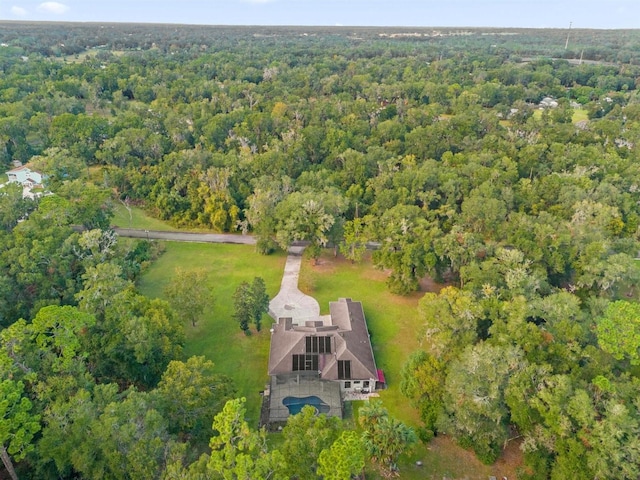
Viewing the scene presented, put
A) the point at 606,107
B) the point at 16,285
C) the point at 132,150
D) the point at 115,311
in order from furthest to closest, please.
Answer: the point at 606,107 → the point at 132,150 → the point at 16,285 → the point at 115,311

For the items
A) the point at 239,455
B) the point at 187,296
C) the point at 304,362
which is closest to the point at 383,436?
the point at 239,455

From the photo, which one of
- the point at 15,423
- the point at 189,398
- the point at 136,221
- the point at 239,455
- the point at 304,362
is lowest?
the point at 136,221

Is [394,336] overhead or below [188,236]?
below

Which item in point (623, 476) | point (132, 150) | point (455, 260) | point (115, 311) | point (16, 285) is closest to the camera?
point (623, 476)

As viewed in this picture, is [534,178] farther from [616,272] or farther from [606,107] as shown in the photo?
[606,107]

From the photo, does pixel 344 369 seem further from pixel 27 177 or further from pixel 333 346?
pixel 27 177

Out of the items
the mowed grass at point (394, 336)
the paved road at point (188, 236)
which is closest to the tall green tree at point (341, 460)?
the mowed grass at point (394, 336)

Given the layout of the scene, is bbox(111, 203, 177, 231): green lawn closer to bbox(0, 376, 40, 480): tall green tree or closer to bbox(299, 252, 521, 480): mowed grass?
bbox(299, 252, 521, 480): mowed grass

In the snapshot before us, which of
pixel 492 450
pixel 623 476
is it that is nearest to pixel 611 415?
pixel 623 476

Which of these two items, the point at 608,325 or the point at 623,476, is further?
the point at 608,325
